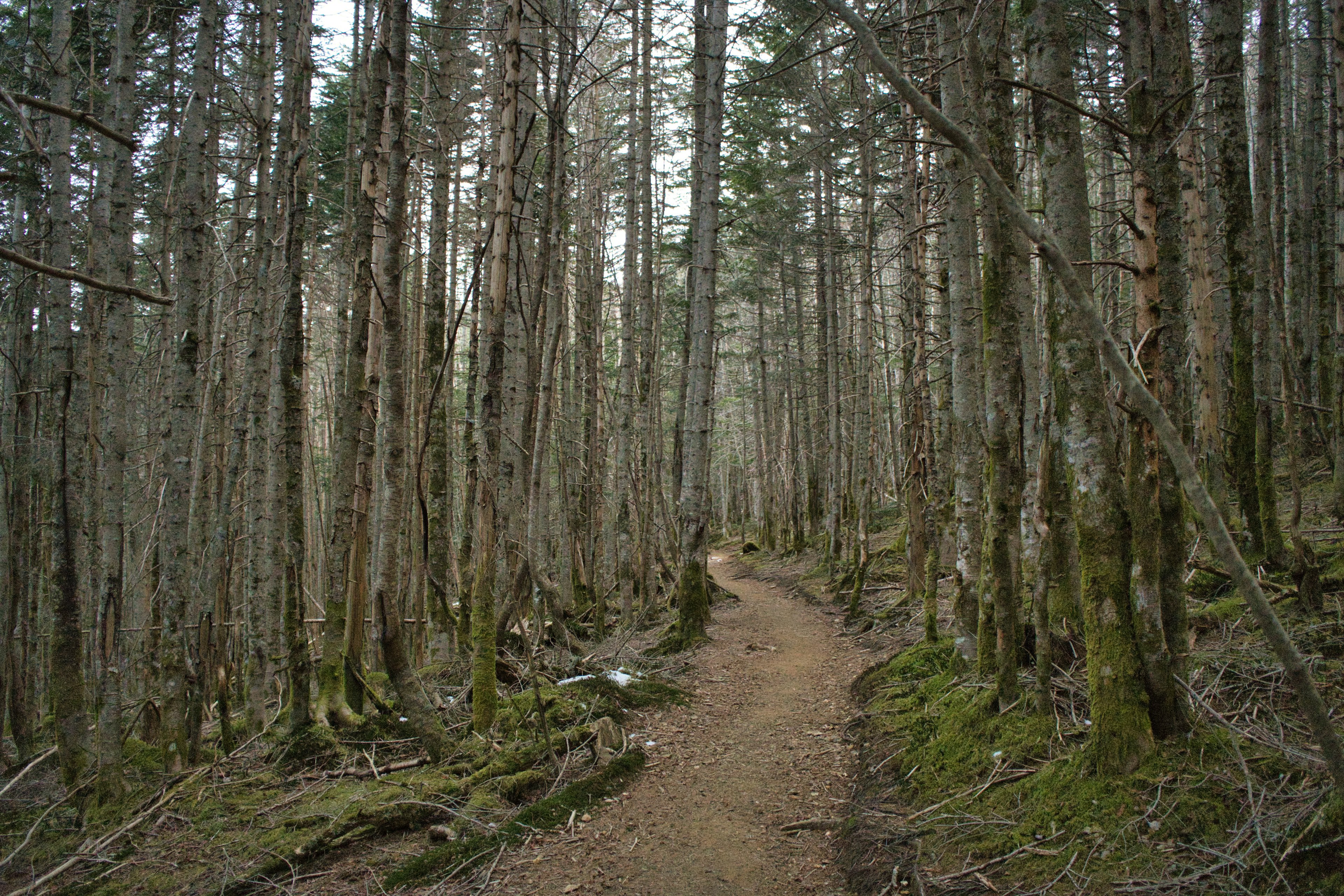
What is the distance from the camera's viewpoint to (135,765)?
19.8 ft

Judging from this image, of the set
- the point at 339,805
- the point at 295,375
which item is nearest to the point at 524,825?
the point at 339,805

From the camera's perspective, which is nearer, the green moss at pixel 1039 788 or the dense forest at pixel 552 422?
the green moss at pixel 1039 788

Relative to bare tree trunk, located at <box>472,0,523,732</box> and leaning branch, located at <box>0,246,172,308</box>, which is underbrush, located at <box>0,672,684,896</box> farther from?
leaning branch, located at <box>0,246,172,308</box>

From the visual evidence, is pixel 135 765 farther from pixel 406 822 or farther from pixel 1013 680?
pixel 1013 680

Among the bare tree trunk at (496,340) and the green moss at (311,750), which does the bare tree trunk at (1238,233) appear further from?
the green moss at (311,750)

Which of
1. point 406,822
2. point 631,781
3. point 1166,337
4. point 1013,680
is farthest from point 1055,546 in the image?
point 406,822

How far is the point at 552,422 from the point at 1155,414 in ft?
25.2

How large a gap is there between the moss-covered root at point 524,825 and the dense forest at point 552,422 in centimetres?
4

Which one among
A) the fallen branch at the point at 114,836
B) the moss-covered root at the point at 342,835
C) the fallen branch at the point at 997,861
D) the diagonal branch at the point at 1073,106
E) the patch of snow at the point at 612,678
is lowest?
the fallen branch at the point at 114,836

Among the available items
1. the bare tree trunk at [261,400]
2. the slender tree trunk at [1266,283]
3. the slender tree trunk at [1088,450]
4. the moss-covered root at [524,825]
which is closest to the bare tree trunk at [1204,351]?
the slender tree trunk at [1266,283]

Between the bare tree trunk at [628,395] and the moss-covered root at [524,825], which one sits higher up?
the bare tree trunk at [628,395]

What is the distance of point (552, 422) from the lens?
29.7ft

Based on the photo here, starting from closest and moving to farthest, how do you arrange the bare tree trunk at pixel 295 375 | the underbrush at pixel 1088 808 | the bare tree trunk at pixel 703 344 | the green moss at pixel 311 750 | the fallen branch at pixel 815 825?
the underbrush at pixel 1088 808
the fallen branch at pixel 815 825
the green moss at pixel 311 750
the bare tree trunk at pixel 295 375
the bare tree trunk at pixel 703 344

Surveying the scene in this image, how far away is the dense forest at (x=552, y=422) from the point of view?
11.1 feet
